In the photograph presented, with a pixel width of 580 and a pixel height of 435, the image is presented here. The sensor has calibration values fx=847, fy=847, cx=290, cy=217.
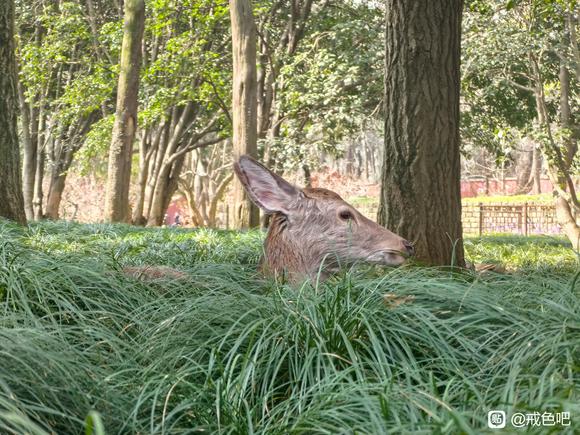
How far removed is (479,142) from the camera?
2136cm

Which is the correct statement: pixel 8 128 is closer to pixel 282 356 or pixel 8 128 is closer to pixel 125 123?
pixel 282 356

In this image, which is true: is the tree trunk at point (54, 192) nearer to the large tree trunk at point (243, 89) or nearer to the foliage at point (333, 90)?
the foliage at point (333, 90)

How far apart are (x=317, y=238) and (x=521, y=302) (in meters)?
1.55

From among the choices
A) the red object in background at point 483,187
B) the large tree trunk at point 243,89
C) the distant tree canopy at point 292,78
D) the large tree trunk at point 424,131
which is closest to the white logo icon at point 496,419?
the large tree trunk at point 424,131

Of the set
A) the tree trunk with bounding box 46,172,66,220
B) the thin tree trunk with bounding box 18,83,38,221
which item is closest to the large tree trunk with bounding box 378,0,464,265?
the thin tree trunk with bounding box 18,83,38,221

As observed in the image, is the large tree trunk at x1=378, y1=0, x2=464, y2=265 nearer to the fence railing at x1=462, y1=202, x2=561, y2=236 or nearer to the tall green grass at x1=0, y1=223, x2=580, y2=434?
the tall green grass at x1=0, y1=223, x2=580, y2=434

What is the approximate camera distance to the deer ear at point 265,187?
5.24 metres

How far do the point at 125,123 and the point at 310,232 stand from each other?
12.1 m

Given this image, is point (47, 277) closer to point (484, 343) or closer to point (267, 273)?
point (267, 273)

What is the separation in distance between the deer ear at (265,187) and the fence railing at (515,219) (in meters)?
24.5

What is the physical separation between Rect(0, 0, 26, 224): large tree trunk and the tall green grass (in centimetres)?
396

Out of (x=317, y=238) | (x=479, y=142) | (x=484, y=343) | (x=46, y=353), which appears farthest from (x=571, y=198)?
(x=46, y=353)

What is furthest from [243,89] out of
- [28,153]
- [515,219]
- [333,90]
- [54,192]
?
[515,219]

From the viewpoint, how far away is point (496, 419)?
2.43 metres
